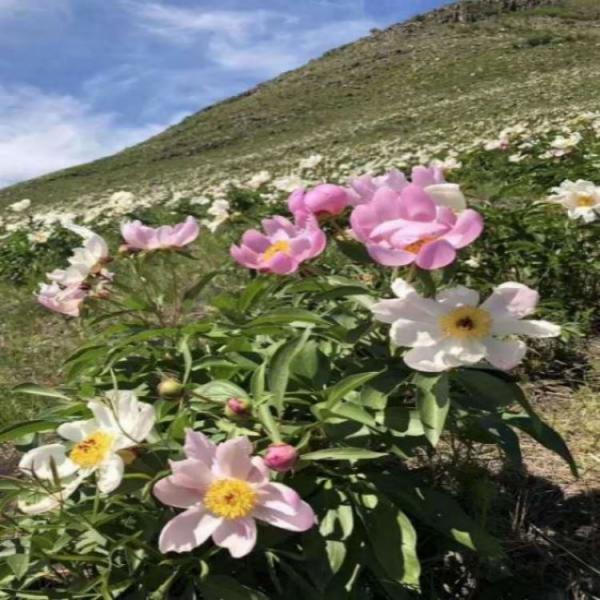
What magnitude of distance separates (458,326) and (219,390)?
64 cm

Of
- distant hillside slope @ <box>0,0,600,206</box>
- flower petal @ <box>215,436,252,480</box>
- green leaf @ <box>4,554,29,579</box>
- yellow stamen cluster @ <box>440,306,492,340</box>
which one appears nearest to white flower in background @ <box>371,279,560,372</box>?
yellow stamen cluster @ <box>440,306,492,340</box>

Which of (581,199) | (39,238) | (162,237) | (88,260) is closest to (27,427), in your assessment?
(88,260)

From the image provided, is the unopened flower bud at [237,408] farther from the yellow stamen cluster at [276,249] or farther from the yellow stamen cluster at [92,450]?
the yellow stamen cluster at [276,249]

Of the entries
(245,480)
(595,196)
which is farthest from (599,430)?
(245,480)

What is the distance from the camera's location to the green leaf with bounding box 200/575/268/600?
1.64m

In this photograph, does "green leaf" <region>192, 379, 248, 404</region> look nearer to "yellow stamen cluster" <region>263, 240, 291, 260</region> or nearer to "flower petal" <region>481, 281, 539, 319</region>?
"yellow stamen cluster" <region>263, 240, 291, 260</region>

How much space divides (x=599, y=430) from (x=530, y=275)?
1166 millimetres

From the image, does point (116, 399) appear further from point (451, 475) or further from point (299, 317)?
point (451, 475)

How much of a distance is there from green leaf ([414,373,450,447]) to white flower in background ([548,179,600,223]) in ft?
4.68

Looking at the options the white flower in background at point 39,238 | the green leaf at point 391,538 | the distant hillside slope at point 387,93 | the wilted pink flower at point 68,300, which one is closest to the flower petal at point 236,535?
the green leaf at point 391,538

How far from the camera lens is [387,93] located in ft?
141

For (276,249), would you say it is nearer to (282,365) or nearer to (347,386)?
(282,365)

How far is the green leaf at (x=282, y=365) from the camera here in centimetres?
179

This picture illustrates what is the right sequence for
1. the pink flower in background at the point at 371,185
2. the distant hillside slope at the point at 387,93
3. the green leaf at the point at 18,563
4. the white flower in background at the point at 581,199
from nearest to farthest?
1. the green leaf at the point at 18,563
2. the pink flower in background at the point at 371,185
3. the white flower in background at the point at 581,199
4. the distant hillside slope at the point at 387,93
